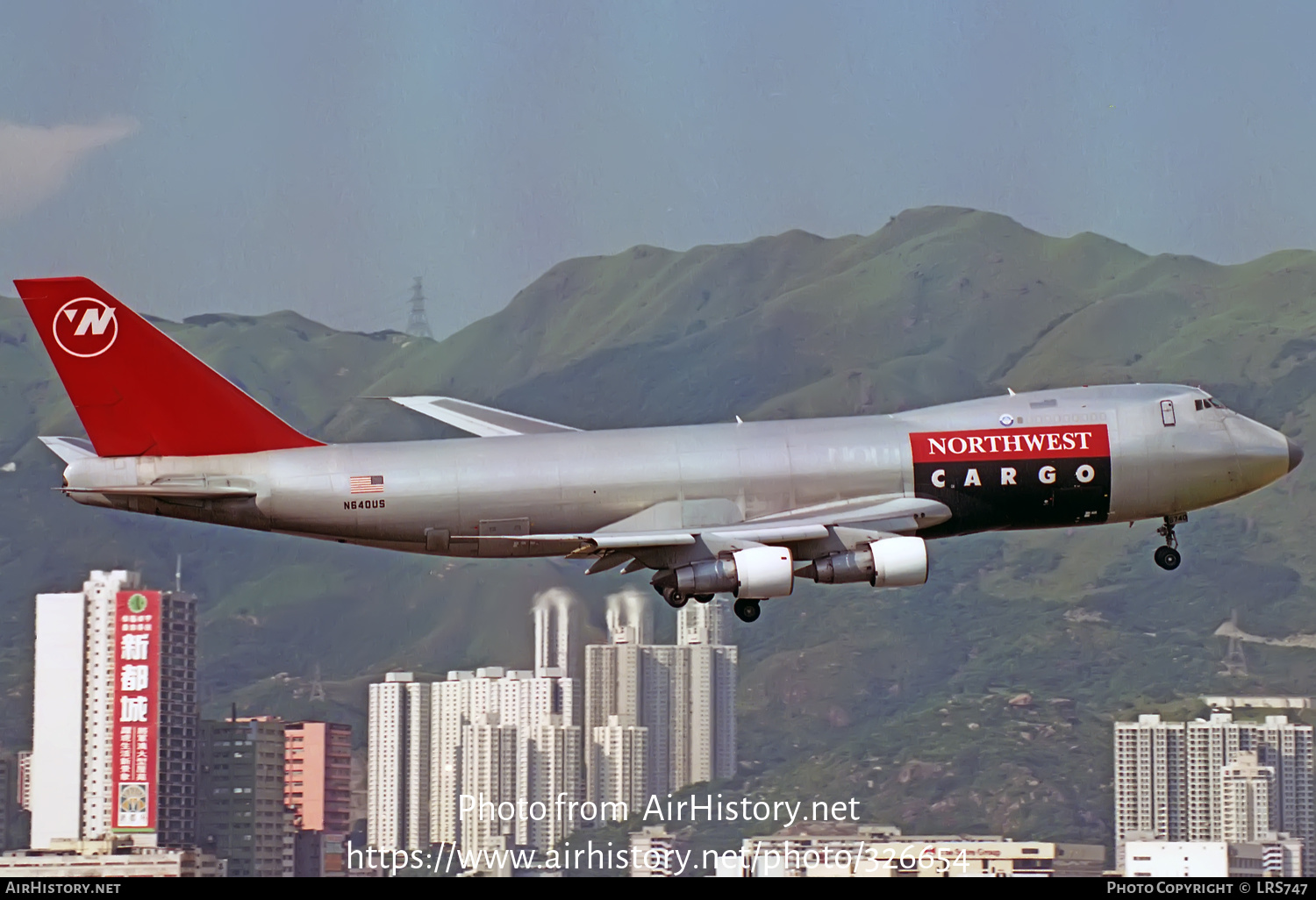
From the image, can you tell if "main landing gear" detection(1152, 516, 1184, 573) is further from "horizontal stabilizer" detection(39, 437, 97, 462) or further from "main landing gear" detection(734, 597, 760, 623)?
"horizontal stabilizer" detection(39, 437, 97, 462)

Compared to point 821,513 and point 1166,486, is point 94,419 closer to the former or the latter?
point 821,513

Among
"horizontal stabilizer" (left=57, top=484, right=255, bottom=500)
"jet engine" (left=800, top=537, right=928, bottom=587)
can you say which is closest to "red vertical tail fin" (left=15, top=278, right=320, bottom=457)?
"horizontal stabilizer" (left=57, top=484, right=255, bottom=500)

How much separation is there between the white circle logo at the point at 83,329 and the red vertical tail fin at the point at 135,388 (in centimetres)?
3

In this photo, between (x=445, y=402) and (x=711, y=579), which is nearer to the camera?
(x=711, y=579)

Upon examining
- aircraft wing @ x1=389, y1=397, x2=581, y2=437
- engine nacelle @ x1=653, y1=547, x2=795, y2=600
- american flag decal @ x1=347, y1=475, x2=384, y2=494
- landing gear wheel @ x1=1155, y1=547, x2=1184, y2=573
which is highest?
aircraft wing @ x1=389, y1=397, x2=581, y2=437

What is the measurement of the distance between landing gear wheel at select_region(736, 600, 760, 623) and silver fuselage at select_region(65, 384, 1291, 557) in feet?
9.19

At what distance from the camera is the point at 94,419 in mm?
65688

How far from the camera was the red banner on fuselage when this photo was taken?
64688 mm

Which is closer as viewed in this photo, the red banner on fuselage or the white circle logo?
the red banner on fuselage

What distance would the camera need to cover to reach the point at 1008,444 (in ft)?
213

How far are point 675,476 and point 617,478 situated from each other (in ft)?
6.23

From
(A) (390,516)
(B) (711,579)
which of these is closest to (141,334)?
(A) (390,516)
